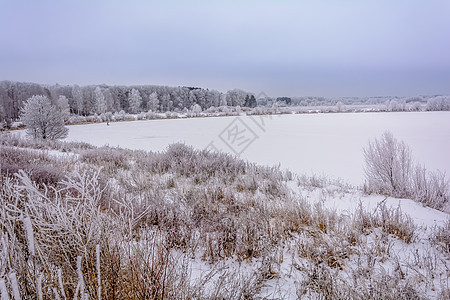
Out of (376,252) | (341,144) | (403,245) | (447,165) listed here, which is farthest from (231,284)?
(341,144)

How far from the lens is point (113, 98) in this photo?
7281 cm

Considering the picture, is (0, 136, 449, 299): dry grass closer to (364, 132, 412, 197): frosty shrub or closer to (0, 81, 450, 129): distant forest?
(364, 132, 412, 197): frosty shrub

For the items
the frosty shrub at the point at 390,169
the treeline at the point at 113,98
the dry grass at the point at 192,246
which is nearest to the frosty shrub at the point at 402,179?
the frosty shrub at the point at 390,169

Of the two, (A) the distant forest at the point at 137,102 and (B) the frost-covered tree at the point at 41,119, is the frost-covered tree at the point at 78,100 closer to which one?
(A) the distant forest at the point at 137,102

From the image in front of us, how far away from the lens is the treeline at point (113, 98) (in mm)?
56594

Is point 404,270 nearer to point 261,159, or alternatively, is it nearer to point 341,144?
point 261,159

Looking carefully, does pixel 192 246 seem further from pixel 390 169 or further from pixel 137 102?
pixel 137 102

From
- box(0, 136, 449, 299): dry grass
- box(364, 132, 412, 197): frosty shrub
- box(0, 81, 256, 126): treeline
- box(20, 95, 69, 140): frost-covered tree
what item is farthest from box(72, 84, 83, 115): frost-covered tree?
box(364, 132, 412, 197): frosty shrub

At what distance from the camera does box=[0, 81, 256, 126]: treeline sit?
2228 inches

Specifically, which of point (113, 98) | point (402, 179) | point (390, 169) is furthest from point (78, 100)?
point (402, 179)

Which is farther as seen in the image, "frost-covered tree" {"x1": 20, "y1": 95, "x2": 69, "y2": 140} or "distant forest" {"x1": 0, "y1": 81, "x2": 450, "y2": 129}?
"distant forest" {"x1": 0, "y1": 81, "x2": 450, "y2": 129}

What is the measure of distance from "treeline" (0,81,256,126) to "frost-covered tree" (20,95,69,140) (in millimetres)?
30922

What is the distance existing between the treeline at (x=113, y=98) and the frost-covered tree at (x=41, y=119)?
30922 millimetres

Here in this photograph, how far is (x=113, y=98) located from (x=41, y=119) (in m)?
64.1
